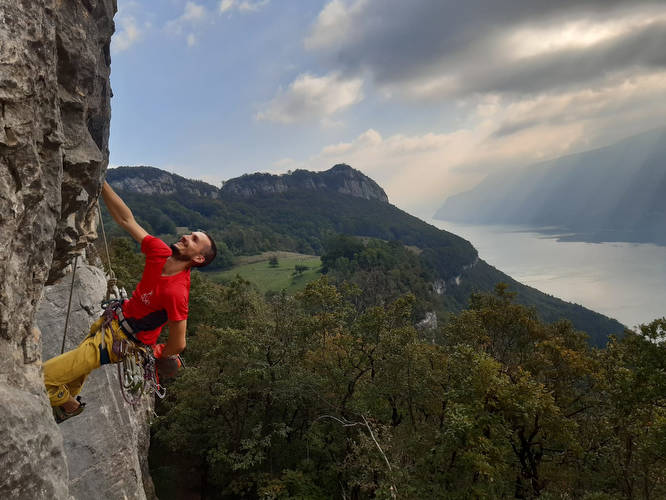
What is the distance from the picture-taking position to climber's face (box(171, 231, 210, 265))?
4461 mm

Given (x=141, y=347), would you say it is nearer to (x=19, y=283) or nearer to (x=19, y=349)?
(x=19, y=349)

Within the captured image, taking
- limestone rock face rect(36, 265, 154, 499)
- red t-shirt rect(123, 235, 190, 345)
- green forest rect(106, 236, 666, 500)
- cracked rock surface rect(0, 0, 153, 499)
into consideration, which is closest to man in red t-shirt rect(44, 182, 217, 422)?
red t-shirt rect(123, 235, 190, 345)

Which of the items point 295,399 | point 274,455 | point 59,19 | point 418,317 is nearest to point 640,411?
point 295,399

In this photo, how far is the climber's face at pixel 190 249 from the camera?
4.46 meters

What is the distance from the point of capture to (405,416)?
2055 centimetres

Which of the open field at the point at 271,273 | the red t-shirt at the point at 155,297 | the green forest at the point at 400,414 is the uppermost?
the open field at the point at 271,273

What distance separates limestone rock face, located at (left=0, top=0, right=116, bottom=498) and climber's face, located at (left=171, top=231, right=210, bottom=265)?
1.29 m

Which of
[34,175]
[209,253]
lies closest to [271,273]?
[209,253]

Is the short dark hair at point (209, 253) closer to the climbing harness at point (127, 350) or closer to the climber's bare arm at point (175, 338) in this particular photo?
the climber's bare arm at point (175, 338)

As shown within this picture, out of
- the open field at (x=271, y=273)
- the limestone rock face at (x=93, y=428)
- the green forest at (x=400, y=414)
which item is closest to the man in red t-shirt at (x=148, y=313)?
the limestone rock face at (x=93, y=428)

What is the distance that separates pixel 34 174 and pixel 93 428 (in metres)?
8.14

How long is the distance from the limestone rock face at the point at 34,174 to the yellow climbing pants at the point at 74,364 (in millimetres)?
372

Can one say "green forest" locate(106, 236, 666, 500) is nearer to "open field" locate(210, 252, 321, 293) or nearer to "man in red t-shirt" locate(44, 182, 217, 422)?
"man in red t-shirt" locate(44, 182, 217, 422)

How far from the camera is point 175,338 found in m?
4.55
